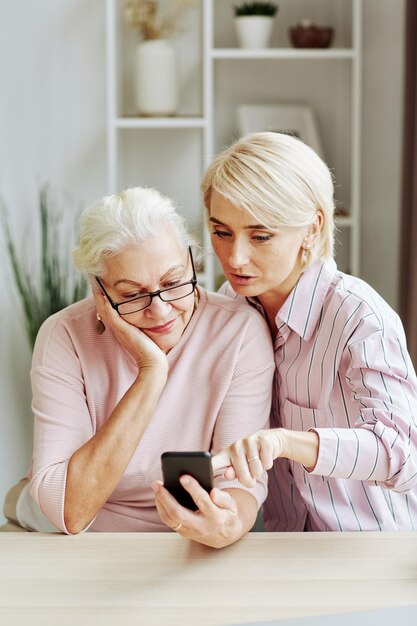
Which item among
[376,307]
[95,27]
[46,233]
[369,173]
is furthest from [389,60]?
[376,307]

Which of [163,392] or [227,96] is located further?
[227,96]

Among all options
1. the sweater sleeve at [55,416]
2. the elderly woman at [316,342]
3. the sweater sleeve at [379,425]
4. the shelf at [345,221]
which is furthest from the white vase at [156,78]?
the sweater sleeve at [379,425]

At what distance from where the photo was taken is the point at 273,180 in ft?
5.27

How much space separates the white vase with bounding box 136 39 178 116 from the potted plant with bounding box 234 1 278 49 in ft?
0.89

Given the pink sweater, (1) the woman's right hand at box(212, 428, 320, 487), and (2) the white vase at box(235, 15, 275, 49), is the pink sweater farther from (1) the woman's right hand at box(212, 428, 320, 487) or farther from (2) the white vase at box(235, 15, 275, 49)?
(2) the white vase at box(235, 15, 275, 49)

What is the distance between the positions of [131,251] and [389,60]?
1.98 meters

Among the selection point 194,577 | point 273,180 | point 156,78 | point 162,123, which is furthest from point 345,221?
point 194,577

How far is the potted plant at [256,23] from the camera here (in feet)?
10.4

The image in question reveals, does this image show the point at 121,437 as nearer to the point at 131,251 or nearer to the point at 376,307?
the point at 131,251

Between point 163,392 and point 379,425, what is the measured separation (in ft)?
1.41

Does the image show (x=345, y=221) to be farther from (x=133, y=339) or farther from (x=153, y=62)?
(x=133, y=339)

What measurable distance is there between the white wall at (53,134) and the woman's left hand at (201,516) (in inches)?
81.3

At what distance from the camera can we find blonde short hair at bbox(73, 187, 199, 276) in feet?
5.22

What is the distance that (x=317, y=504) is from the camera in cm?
174
